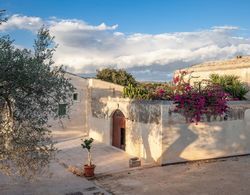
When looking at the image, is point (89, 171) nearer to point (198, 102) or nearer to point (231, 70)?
point (198, 102)

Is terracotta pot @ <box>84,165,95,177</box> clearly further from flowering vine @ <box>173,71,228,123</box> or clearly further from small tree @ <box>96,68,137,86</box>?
small tree @ <box>96,68,137,86</box>

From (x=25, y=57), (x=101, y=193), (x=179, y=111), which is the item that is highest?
(x=25, y=57)

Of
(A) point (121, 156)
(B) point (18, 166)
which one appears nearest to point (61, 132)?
(A) point (121, 156)

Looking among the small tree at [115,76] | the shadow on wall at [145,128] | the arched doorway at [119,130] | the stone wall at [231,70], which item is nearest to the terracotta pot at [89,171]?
the shadow on wall at [145,128]

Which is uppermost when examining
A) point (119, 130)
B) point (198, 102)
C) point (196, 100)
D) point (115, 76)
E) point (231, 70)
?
point (115, 76)

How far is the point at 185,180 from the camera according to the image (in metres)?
15.3

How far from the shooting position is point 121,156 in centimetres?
2088

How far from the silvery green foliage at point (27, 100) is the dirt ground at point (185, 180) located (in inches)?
203

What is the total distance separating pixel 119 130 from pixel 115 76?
80.7ft

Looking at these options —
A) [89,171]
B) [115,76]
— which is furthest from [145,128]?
[115,76]

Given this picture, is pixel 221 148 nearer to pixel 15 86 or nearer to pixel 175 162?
pixel 175 162

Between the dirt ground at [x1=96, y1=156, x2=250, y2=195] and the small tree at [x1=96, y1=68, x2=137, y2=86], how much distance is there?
95.4 feet

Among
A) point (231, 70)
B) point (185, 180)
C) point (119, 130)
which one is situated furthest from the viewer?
point (231, 70)

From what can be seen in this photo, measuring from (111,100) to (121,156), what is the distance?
4989 mm
